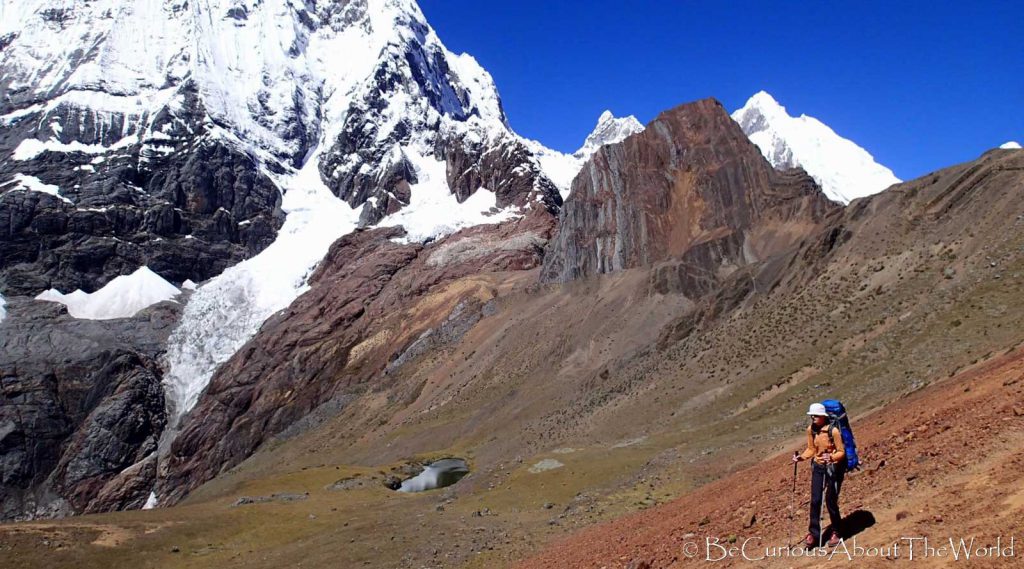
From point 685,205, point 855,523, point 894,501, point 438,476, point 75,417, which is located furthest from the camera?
point 75,417

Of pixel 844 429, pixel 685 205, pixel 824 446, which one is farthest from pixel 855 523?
pixel 685 205

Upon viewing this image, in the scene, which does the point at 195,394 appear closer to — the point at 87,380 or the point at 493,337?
the point at 87,380

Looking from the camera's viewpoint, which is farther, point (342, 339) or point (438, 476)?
point (342, 339)

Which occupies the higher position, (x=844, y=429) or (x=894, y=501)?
(x=844, y=429)

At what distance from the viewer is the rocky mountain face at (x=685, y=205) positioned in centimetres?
7906

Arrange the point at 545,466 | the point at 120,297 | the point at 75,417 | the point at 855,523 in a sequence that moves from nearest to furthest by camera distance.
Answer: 1. the point at 855,523
2. the point at 545,466
3. the point at 75,417
4. the point at 120,297

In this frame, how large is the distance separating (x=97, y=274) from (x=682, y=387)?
18791cm

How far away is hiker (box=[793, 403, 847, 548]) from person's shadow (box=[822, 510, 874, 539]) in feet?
0.74

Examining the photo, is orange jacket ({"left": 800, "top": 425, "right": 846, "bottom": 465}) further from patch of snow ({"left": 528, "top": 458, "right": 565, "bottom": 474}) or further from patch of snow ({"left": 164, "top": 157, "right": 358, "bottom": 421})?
patch of snow ({"left": 164, "top": 157, "right": 358, "bottom": 421})

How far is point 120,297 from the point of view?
188500 millimetres

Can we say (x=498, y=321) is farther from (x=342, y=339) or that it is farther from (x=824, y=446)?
(x=824, y=446)

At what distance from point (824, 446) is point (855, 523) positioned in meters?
1.51

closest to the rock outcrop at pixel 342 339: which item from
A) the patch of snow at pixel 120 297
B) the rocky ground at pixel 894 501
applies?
the patch of snow at pixel 120 297

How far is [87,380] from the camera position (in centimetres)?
15125
